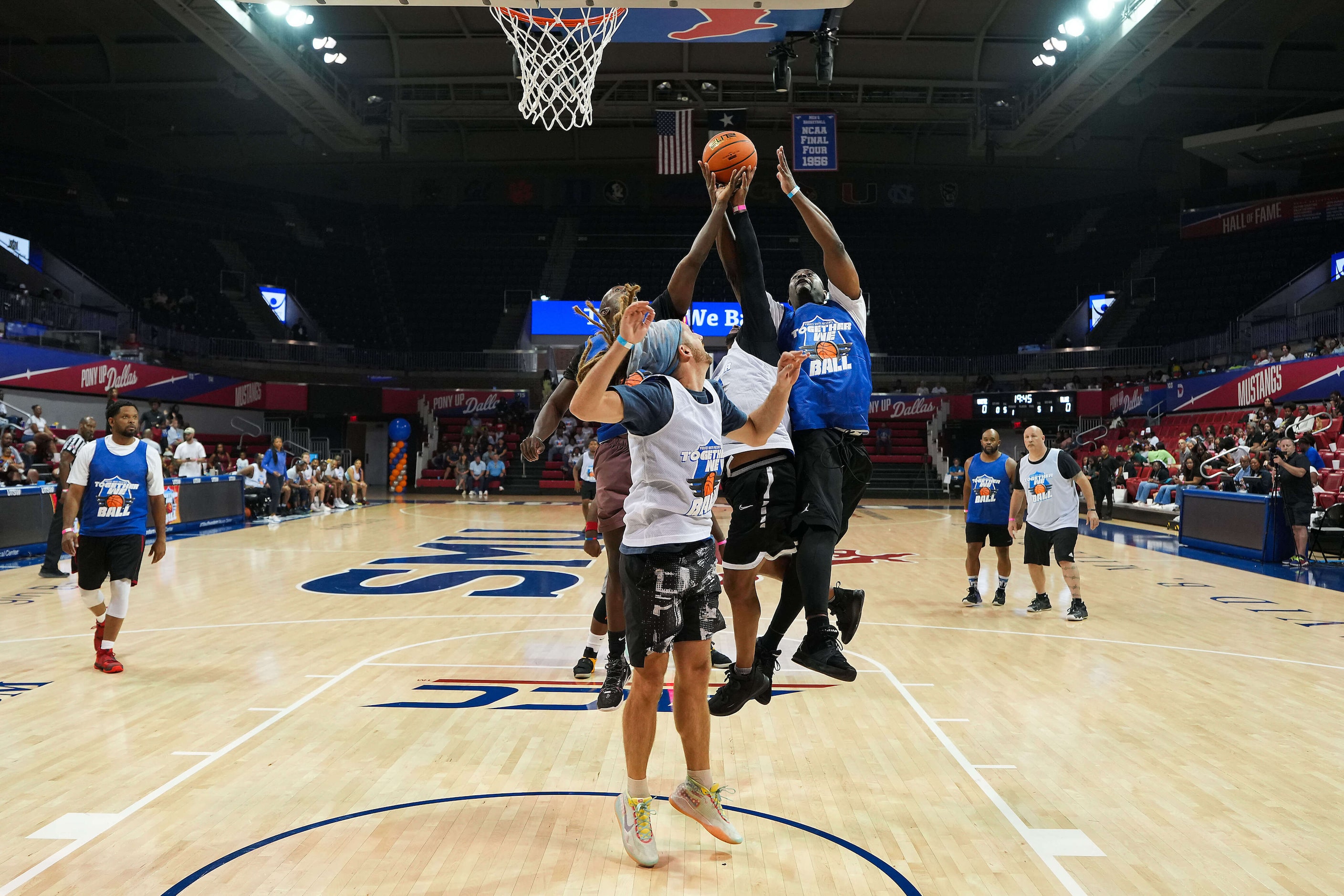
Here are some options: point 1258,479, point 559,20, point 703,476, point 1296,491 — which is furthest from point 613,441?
point 1258,479

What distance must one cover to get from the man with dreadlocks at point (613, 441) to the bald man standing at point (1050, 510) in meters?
4.22

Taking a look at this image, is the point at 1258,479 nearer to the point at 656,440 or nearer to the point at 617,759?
the point at 617,759

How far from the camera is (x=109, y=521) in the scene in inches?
268

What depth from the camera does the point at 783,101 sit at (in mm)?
29688

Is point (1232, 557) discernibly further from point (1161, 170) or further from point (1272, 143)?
point (1161, 170)

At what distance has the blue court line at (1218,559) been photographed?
1191cm

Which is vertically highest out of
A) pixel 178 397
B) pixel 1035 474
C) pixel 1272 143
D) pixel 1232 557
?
pixel 1272 143

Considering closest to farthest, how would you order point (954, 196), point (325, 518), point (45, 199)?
point (325, 518) → point (45, 199) → point (954, 196)

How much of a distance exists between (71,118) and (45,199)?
161 inches

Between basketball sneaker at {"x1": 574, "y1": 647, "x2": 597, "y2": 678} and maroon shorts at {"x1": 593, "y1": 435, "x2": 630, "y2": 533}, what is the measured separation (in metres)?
1.12

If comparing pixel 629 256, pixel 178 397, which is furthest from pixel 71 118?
pixel 629 256

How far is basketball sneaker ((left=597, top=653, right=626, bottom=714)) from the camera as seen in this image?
560 cm

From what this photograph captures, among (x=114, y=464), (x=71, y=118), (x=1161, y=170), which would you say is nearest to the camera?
(x=114, y=464)

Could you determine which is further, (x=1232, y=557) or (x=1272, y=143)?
(x=1272, y=143)
